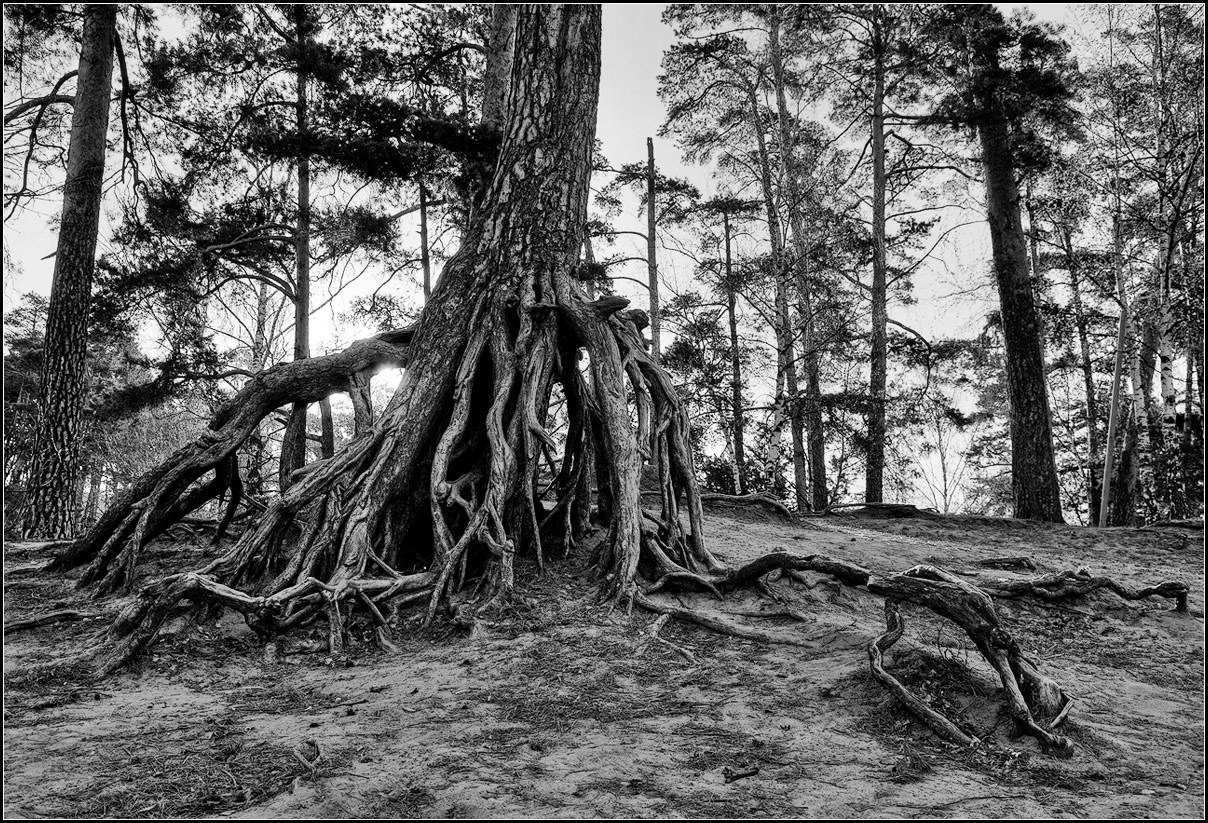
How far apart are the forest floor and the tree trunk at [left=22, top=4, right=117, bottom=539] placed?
14.7ft

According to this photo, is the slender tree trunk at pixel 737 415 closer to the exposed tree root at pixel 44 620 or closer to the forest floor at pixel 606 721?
the forest floor at pixel 606 721

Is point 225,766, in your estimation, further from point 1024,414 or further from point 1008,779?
point 1024,414

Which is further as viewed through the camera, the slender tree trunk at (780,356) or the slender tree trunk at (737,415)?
the slender tree trunk at (737,415)

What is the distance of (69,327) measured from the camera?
8.88 metres

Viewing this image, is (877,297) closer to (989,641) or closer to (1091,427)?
(1091,427)

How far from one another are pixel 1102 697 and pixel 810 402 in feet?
31.9

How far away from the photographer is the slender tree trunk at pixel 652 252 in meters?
16.7

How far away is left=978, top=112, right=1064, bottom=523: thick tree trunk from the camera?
10023 millimetres

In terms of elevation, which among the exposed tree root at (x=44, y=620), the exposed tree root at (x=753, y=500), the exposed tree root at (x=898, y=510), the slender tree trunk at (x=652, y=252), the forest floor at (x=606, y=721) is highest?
the slender tree trunk at (x=652, y=252)

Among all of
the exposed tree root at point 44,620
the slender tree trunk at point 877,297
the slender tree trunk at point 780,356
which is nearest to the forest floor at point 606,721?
the exposed tree root at point 44,620

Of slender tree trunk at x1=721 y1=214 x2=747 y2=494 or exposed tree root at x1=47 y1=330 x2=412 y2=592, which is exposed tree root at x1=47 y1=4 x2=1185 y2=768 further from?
slender tree trunk at x1=721 y1=214 x2=747 y2=494

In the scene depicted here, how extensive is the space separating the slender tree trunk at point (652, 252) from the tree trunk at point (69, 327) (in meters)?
10.6

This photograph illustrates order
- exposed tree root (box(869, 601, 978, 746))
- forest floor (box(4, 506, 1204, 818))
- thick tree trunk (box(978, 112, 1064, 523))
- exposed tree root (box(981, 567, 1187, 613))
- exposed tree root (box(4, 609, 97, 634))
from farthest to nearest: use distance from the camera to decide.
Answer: thick tree trunk (box(978, 112, 1064, 523)), exposed tree root (box(981, 567, 1187, 613)), exposed tree root (box(4, 609, 97, 634)), exposed tree root (box(869, 601, 978, 746)), forest floor (box(4, 506, 1204, 818))

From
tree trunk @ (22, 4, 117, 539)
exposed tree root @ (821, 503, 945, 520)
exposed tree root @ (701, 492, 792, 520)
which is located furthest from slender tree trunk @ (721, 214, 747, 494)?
tree trunk @ (22, 4, 117, 539)
